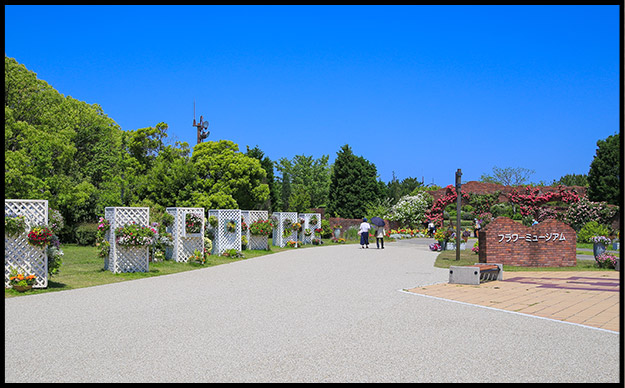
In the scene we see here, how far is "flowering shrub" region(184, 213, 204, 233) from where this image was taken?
1945 cm

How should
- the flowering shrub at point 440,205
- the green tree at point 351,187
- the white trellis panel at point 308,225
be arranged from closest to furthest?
the white trellis panel at point 308,225 → the flowering shrub at point 440,205 → the green tree at point 351,187

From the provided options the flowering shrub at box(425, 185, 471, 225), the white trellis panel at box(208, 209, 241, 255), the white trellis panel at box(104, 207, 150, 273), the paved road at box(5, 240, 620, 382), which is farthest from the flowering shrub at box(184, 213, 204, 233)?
the flowering shrub at box(425, 185, 471, 225)

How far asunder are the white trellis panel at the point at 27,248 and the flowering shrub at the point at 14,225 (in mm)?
114

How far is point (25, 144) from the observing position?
26.6 meters

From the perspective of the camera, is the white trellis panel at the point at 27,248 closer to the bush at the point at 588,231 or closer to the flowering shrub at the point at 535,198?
the bush at the point at 588,231

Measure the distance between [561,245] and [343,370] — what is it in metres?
14.7

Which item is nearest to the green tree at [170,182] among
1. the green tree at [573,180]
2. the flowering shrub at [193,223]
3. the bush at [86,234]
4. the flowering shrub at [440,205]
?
the bush at [86,234]

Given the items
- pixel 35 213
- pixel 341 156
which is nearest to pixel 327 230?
pixel 341 156

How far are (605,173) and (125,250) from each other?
136 feet

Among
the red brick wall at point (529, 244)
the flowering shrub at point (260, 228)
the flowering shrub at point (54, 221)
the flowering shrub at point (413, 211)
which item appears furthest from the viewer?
the flowering shrub at point (413, 211)

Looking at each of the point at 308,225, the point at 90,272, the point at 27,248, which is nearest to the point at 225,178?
the point at 308,225

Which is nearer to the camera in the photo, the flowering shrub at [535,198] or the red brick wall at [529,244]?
the red brick wall at [529,244]

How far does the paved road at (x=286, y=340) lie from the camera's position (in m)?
5.28

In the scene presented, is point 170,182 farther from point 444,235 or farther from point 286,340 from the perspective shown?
point 286,340
